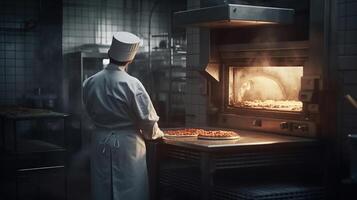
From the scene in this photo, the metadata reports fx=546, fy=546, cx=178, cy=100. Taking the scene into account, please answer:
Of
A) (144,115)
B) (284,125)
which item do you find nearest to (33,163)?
(144,115)

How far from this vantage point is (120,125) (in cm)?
416

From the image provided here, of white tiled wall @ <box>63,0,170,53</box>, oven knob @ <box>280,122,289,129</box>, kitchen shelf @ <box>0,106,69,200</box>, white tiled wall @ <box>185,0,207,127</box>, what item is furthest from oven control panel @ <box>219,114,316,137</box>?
white tiled wall @ <box>63,0,170,53</box>

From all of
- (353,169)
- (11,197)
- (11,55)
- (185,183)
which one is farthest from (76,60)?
(353,169)

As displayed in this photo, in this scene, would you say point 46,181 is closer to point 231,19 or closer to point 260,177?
point 260,177

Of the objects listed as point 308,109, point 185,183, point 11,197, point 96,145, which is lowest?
point 11,197

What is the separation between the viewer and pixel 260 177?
4.38m

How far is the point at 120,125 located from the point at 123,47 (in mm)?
596

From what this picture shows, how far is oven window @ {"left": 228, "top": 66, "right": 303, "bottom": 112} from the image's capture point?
14.4 feet

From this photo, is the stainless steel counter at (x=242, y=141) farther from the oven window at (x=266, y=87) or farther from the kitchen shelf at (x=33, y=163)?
the kitchen shelf at (x=33, y=163)

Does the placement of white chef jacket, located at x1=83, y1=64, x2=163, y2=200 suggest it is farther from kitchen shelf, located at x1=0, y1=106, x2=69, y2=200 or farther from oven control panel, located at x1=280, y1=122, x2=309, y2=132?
kitchen shelf, located at x1=0, y1=106, x2=69, y2=200

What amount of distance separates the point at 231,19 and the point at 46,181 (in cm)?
297

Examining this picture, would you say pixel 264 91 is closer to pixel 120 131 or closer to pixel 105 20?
pixel 120 131

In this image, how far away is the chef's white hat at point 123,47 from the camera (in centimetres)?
416

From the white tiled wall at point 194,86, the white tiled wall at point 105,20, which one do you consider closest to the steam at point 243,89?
the white tiled wall at point 194,86
